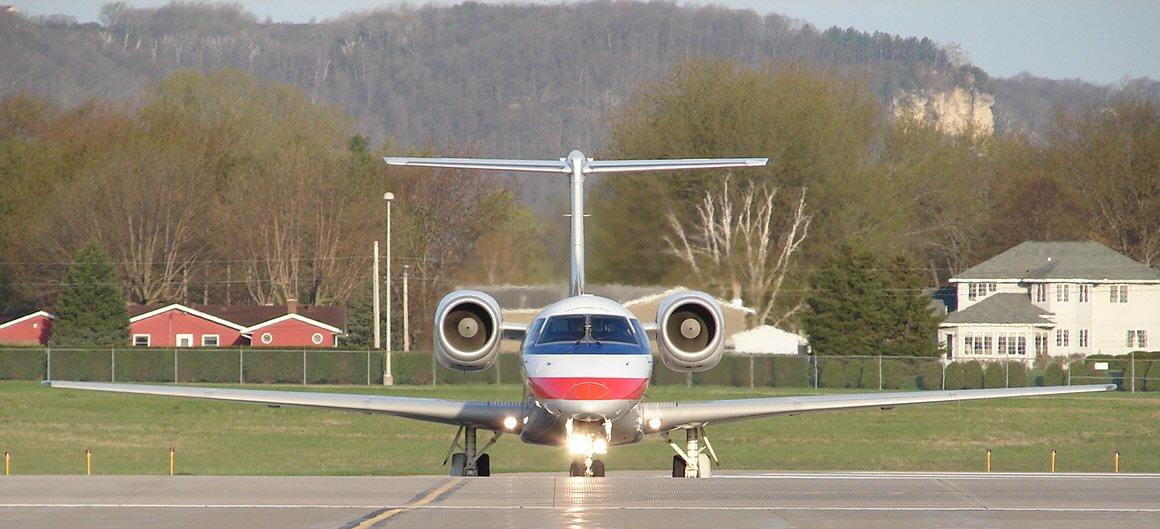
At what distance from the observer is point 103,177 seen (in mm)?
77250

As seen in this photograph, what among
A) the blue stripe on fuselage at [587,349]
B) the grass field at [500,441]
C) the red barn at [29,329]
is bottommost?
the grass field at [500,441]

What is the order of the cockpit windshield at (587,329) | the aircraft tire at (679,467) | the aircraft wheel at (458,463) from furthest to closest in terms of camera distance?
the aircraft wheel at (458,463) < the aircraft tire at (679,467) < the cockpit windshield at (587,329)

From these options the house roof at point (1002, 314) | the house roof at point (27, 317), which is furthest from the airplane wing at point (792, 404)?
the house roof at point (27, 317)

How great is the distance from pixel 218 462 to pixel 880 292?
36.5 meters

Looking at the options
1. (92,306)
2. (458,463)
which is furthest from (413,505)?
(92,306)

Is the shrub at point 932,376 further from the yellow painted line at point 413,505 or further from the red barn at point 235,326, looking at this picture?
the yellow painted line at point 413,505

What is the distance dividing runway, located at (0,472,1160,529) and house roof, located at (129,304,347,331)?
58466mm

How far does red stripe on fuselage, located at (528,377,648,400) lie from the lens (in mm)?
20000

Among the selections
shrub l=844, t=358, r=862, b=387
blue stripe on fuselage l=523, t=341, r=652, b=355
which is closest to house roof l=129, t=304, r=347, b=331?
shrub l=844, t=358, r=862, b=387

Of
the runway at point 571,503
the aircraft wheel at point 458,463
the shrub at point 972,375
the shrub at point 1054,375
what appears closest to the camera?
the runway at point 571,503

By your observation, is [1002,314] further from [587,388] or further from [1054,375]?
[587,388]

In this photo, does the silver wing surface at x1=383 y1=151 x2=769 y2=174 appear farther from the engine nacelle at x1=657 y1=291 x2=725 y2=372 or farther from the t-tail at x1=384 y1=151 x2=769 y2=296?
the engine nacelle at x1=657 y1=291 x2=725 y2=372

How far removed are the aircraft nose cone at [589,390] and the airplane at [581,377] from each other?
1 centimetres

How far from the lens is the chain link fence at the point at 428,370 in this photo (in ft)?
198
